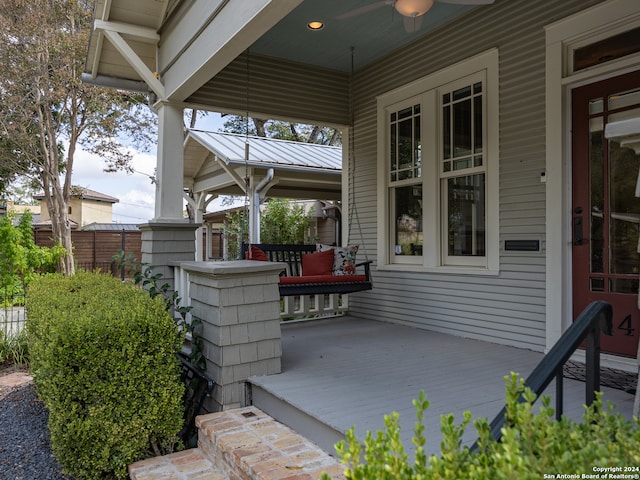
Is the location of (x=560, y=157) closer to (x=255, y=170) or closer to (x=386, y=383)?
(x=386, y=383)

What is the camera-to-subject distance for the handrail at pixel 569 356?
1384 mm

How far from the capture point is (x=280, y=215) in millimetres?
11039

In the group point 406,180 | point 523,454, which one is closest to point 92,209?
point 406,180

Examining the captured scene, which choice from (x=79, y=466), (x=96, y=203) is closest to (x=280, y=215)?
(x=79, y=466)

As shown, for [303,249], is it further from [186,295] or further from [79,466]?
[79,466]

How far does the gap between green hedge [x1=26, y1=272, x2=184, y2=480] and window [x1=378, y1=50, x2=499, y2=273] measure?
2839 millimetres

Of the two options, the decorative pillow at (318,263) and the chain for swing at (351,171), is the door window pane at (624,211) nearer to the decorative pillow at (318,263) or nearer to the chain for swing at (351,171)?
the decorative pillow at (318,263)

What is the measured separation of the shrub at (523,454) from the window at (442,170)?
3210mm

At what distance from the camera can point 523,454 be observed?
103 cm

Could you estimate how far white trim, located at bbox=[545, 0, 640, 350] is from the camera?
3535mm

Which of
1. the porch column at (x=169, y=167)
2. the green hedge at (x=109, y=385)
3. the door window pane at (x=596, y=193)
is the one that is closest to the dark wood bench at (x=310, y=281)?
the porch column at (x=169, y=167)

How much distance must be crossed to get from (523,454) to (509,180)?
3366 millimetres

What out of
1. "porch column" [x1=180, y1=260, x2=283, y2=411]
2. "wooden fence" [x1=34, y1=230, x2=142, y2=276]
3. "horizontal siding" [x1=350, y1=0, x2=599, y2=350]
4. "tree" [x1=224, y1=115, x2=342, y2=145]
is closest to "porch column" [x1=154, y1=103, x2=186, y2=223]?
"porch column" [x1=180, y1=260, x2=283, y2=411]

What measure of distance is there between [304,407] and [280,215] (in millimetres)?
8715
